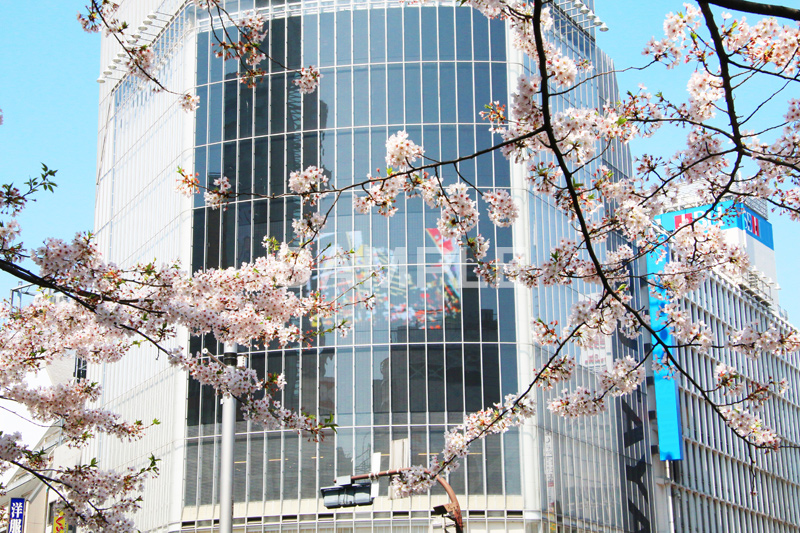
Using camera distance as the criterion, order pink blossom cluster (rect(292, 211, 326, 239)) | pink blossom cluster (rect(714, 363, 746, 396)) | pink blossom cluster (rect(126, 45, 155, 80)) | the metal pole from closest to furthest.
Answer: pink blossom cluster (rect(292, 211, 326, 239)) < pink blossom cluster (rect(126, 45, 155, 80)) < pink blossom cluster (rect(714, 363, 746, 396)) < the metal pole

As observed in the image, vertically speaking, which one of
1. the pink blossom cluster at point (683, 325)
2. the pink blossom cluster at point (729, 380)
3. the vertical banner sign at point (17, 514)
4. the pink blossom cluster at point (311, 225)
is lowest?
the vertical banner sign at point (17, 514)

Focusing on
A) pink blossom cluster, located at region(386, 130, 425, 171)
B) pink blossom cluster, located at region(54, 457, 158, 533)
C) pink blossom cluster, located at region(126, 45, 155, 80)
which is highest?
pink blossom cluster, located at region(126, 45, 155, 80)

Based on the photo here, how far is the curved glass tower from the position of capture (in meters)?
28.4

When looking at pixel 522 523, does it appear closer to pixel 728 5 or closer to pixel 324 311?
pixel 324 311

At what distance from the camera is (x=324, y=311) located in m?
12.6

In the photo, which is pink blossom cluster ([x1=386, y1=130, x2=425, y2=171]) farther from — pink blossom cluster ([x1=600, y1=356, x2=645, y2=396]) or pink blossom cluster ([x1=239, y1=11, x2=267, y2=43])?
pink blossom cluster ([x1=600, y1=356, x2=645, y2=396])

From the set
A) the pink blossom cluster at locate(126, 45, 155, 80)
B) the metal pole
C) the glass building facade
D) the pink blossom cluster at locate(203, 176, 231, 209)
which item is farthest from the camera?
the glass building facade

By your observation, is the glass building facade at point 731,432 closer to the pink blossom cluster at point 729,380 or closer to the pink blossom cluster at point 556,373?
the pink blossom cluster at point 729,380

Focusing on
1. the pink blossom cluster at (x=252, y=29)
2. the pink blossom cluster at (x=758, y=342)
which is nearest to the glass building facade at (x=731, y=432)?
the pink blossom cluster at (x=758, y=342)

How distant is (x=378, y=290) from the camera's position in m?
29.6

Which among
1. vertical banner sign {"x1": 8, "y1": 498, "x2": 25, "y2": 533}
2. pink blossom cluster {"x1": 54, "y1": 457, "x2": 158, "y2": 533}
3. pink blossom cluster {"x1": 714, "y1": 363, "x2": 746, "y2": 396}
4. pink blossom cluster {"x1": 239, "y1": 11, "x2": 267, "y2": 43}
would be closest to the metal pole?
pink blossom cluster {"x1": 54, "y1": 457, "x2": 158, "y2": 533}

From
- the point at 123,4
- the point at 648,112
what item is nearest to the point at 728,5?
the point at 648,112

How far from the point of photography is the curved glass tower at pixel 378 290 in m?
28.4

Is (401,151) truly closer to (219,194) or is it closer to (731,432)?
(219,194)
